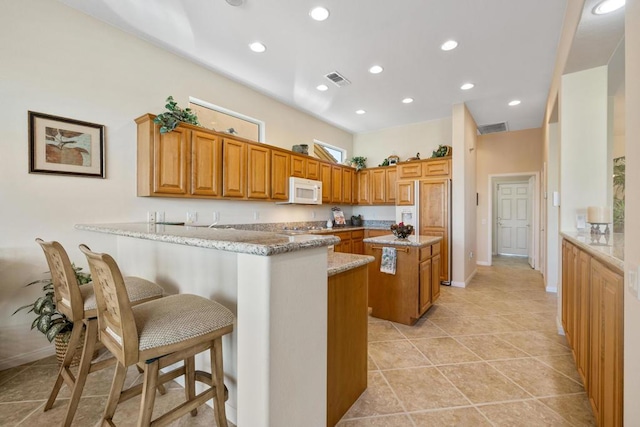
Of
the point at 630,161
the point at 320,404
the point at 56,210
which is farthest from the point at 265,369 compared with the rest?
the point at 56,210

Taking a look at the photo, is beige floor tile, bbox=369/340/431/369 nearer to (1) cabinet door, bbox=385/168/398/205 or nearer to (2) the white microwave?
(2) the white microwave

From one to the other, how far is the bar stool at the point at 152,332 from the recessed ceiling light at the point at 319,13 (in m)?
2.58

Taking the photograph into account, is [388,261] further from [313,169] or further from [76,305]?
[76,305]

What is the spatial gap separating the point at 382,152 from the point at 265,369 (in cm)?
576

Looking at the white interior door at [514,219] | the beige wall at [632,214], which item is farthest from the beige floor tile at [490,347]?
the white interior door at [514,219]

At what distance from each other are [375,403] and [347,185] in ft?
14.3

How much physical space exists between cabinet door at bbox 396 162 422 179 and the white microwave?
5.30 feet

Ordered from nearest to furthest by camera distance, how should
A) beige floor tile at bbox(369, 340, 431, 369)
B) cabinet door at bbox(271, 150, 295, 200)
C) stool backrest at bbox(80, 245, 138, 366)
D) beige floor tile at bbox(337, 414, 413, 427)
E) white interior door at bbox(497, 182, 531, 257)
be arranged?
stool backrest at bbox(80, 245, 138, 366) → beige floor tile at bbox(337, 414, 413, 427) → beige floor tile at bbox(369, 340, 431, 369) → cabinet door at bbox(271, 150, 295, 200) → white interior door at bbox(497, 182, 531, 257)

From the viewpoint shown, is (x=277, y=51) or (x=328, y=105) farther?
(x=328, y=105)

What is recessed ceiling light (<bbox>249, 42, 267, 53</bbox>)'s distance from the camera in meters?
3.00

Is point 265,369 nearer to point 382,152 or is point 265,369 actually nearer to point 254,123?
point 254,123

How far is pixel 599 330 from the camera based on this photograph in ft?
4.66

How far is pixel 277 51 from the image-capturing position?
123 inches

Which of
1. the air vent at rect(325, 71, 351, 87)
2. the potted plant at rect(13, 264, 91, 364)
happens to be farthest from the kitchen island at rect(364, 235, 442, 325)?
the potted plant at rect(13, 264, 91, 364)
